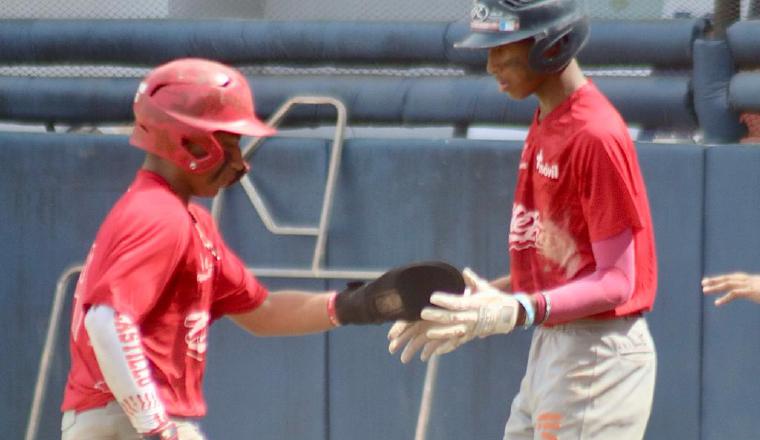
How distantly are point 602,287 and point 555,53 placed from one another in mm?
664

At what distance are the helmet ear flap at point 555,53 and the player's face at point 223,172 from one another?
836 mm

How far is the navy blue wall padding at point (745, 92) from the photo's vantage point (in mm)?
5223

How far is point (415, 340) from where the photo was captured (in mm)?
3768

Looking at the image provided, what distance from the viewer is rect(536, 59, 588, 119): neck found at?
393 cm

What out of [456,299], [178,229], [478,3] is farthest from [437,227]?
[178,229]

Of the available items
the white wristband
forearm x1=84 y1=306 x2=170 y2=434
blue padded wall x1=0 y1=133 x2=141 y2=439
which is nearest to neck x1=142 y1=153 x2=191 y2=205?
forearm x1=84 y1=306 x2=170 y2=434

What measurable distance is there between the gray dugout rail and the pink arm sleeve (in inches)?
59.1

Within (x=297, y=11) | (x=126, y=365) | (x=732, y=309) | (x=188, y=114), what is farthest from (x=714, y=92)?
(x=126, y=365)

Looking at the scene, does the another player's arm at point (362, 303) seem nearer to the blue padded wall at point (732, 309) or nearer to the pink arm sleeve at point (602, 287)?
the pink arm sleeve at point (602, 287)

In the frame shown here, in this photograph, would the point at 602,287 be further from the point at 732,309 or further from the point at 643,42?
the point at 643,42

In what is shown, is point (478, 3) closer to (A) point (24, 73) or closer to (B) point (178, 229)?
(B) point (178, 229)

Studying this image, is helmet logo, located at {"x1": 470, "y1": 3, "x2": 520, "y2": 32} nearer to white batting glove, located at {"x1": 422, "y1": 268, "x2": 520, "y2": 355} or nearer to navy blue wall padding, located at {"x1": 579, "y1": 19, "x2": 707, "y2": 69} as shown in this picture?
white batting glove, located at {"x1": 422, "y1": 268, "x2": 520, "y2": 355}

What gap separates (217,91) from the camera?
139 inches

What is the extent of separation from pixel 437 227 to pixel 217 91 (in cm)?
210
